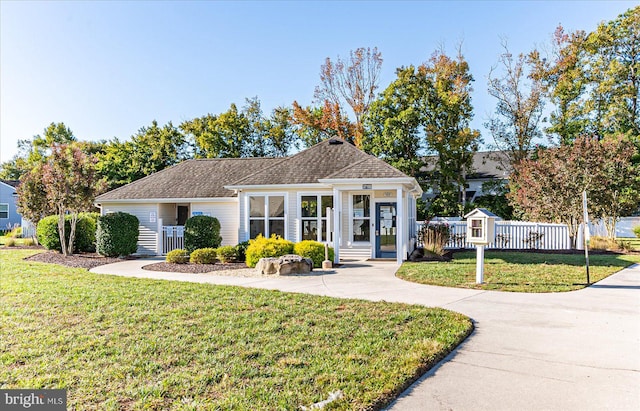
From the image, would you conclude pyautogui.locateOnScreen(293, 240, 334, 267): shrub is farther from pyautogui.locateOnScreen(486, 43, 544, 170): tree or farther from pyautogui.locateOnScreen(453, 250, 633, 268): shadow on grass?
pyautogui.locateOnScreen(486, 43, 544, 170): tree

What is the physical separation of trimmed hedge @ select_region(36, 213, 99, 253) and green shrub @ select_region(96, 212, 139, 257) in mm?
2108

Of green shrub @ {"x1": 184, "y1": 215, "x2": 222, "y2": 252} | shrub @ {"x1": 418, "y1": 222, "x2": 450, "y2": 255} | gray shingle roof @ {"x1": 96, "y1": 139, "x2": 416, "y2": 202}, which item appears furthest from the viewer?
green shrub @ {"x1": 184, "y1": 215, "x2": 222, "y2": 252}

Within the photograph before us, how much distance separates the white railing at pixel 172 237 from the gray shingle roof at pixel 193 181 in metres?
1.47

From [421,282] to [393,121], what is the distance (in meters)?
17.9

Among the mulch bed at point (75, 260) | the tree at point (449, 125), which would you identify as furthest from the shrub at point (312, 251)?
the tree at point (449, 125)

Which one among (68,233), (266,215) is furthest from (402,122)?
(68,233)

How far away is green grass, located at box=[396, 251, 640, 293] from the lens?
920 centimetres

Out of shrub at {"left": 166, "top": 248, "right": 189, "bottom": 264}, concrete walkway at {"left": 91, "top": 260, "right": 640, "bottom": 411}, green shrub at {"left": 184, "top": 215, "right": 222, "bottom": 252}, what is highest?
green shrub at {"left": 184, "top": 215, "right": 222, "bottom": 252}

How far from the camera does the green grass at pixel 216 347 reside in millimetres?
3635

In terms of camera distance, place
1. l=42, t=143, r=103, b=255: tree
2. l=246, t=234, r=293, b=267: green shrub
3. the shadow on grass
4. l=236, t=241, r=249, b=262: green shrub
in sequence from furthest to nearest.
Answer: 1. l=42, t=143, r=103, b=255: tree
2. l=236, t=241, r=249, b=262: green shrub
3. the shadow on grass
4. l=246, t=234, r=293, b=267: green shrub

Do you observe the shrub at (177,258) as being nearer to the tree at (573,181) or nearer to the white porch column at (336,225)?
the white porch column at (336,225)

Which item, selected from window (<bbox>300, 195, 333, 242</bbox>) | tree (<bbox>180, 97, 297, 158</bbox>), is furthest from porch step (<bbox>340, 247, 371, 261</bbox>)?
tree (<bbox>180, 97, 297, 158</bbox>)

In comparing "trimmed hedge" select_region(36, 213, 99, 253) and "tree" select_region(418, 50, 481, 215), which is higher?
"tree" select_region(418, 50, 481, 215)

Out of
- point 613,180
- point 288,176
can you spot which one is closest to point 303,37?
point 288,176
